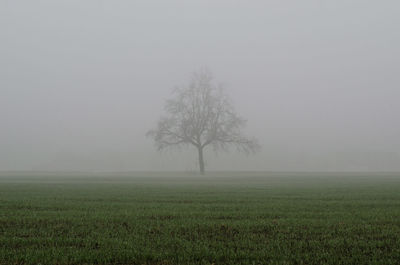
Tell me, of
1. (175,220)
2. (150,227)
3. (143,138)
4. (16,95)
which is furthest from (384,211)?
(16,95)

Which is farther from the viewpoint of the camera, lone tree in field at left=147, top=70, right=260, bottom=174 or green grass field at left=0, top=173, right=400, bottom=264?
lone tree in field at left=147, top=70, right=260, bottom=174

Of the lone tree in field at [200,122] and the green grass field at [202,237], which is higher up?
the lone tree in field at [200,122]

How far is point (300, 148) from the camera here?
92.1 metres

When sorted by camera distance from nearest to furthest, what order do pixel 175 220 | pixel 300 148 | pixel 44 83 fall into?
pixel 175 220
pixel 300 148
pixel 44 83

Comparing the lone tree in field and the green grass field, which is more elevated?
the lone tree in field

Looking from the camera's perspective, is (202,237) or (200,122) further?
(200,122)

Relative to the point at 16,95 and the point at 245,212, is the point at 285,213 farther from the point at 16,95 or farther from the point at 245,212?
the point at 16,95

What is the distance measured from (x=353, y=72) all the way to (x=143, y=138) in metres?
128

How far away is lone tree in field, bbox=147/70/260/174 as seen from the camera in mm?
46219

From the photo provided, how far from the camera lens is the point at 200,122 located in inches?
1869

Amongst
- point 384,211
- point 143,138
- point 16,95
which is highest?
point 16,95

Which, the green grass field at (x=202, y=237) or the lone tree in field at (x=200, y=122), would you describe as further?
the lone tree in field at (x=200, y=122)

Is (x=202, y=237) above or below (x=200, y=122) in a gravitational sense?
below

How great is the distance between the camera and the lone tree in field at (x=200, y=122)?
4622 centimetres
